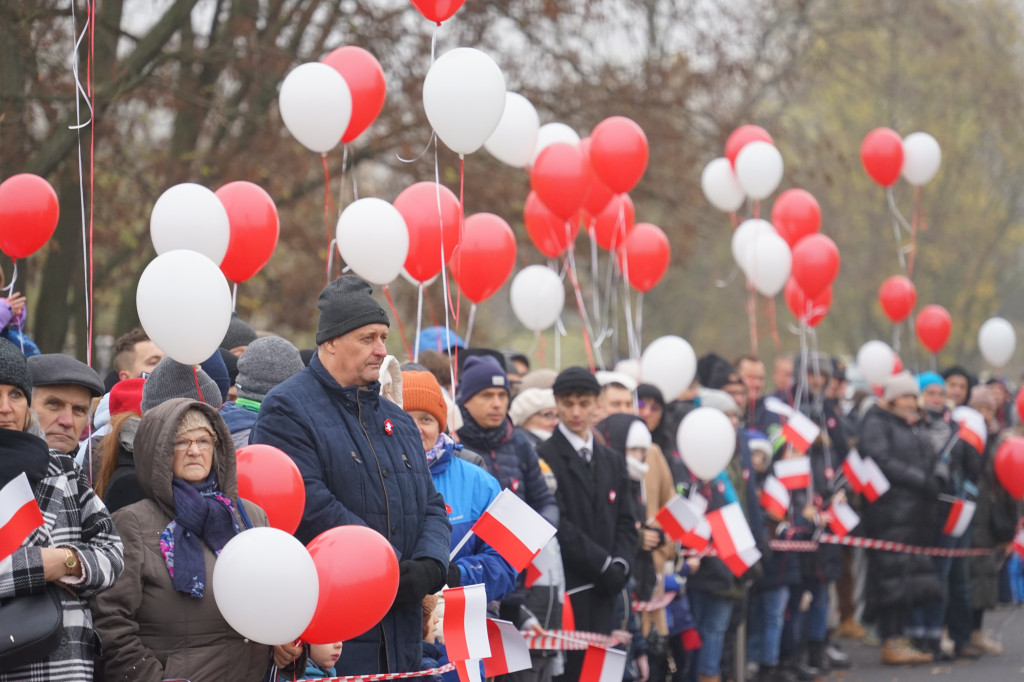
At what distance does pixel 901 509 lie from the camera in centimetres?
1077

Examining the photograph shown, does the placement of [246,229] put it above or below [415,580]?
above

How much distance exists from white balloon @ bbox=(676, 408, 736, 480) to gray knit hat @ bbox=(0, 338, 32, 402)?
474 cm

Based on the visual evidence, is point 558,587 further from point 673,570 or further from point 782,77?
point 782,77

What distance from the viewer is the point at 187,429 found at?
14.1ft

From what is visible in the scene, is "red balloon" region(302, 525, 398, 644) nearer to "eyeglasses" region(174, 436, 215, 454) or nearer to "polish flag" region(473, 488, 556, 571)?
"eyeglasses" region(174, 436, 215, 454)

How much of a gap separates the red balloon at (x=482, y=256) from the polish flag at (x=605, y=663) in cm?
255

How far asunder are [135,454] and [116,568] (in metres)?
0.45

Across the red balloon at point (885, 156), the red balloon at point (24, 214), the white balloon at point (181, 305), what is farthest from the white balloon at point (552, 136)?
the white balloon at point (181, 305)

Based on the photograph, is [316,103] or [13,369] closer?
[13,369]

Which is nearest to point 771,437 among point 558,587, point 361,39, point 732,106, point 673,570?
point 673,570

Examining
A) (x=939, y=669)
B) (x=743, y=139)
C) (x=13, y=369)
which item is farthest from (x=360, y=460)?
(x=939, y=669)

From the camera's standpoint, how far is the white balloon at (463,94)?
6.61 metres

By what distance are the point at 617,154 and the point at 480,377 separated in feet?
9.83

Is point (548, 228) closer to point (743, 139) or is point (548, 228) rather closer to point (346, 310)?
point (743, 139)
